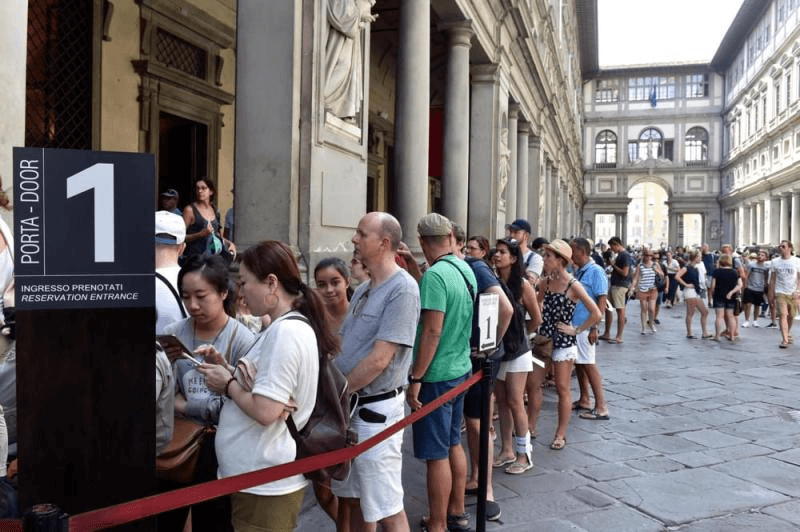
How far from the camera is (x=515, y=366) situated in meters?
Result: 5.02

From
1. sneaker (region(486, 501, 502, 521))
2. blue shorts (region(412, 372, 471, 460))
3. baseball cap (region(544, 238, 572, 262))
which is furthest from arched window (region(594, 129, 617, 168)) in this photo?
blue shorts (region(412, 372, 471, 460))

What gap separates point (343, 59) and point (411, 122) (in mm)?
2903

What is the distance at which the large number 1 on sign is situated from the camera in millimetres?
1953

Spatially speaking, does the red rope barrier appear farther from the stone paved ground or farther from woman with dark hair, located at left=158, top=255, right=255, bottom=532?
the stone paved ground

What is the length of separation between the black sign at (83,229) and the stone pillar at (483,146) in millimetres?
11580

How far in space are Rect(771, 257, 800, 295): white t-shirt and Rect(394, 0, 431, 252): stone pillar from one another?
24.7 ft

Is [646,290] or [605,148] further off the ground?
[605,148]

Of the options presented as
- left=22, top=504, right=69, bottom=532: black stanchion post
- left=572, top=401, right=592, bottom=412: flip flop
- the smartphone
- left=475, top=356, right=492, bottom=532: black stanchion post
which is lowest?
left=572, top=401, right=592, bottom=412: flip flop

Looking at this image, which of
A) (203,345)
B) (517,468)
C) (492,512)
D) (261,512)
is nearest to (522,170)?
(517,468)

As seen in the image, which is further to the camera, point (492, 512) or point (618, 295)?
point (618, 295)

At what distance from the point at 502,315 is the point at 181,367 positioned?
2225mm

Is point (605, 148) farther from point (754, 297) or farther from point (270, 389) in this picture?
point (270, 389)

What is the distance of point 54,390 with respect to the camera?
1955 millimetres

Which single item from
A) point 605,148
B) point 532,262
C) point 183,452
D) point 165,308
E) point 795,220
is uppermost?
point 605,148
